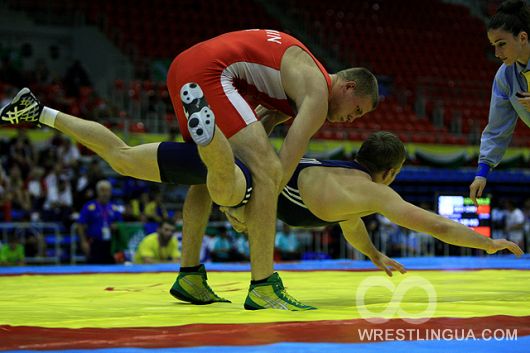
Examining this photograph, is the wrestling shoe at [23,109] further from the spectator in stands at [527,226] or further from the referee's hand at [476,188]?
the spectator in stands at [527,226]

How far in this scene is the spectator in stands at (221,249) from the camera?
36.7 ft

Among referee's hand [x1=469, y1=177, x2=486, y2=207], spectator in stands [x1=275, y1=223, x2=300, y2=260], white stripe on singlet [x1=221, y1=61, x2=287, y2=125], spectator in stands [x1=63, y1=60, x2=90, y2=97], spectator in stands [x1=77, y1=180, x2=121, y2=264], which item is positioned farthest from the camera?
spectator in stands [x1=63, y1=60, x2=90, y2=97]

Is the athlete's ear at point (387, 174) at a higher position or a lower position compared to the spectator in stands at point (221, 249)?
higher

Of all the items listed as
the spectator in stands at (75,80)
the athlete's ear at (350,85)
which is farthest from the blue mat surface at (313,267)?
the spectator in stands at (75,80)

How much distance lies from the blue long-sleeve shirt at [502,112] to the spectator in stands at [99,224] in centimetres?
611

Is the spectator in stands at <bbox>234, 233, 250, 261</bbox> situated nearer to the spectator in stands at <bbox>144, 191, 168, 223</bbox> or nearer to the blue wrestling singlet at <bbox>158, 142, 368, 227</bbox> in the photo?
the spectator in stands at <bbox>144, 191, 168, 223</bbox>

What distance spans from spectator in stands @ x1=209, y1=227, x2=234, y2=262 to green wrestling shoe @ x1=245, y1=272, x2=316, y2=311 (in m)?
7.75

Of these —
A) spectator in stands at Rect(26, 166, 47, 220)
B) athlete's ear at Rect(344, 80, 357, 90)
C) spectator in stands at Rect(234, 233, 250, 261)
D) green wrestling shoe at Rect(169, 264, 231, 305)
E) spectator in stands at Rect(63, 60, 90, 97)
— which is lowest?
spectator in stands at Rect(234, 233, 250, 261)

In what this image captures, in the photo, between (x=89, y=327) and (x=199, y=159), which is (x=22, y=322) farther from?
(x=199, y=159)

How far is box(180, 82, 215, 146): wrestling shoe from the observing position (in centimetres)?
321

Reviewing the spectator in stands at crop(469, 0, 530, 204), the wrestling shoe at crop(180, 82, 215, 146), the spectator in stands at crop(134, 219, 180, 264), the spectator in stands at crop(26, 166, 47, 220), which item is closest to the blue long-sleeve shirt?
the spectator in stands at crop(469, 0, 530, 204)

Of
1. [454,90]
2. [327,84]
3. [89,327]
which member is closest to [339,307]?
[327,84]

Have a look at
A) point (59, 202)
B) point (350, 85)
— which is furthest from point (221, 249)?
point (350, 85)

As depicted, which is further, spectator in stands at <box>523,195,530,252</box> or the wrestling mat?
spectator in stands at <box>523,195,530,252</box>
